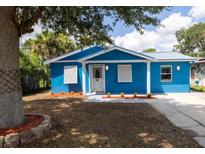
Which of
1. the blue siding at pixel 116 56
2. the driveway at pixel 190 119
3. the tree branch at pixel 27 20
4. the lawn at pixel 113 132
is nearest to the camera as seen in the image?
the lawn at pixel 113 132

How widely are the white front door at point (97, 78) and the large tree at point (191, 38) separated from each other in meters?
47.2

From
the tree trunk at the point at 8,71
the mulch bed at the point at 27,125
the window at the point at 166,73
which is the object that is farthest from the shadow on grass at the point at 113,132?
the window at the point at 166,73

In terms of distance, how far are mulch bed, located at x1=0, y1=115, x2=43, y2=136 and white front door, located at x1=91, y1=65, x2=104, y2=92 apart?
1111 cm

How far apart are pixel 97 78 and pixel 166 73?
5316mm

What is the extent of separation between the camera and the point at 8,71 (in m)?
7.02

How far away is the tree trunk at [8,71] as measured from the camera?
6922 mm

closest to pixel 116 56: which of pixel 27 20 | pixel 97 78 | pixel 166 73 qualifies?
pixel 97 78

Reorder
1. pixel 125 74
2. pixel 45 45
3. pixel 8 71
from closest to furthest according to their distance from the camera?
1. pixel 8 71
2. pixel 125 74
3. pixel 45 45

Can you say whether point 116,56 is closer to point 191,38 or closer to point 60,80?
point 60,80

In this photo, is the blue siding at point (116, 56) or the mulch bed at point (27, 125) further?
the blue siding at point (116, 56)

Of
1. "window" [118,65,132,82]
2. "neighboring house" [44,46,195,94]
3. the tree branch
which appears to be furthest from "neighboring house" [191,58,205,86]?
the tree branch

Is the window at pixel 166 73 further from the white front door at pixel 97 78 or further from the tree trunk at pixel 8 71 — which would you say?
the tree trunk at pixel 8 71

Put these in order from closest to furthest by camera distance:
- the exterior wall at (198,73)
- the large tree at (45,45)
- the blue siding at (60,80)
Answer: the blue siding at (60,80) → the large tree at (45,45) → the exterior wall at (198,73)

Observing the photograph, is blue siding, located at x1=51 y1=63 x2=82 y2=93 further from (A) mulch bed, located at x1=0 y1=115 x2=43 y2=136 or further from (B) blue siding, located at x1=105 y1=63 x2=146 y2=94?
(A) mulch bed, located at x1=0 y1=115 x2=43 y2=136
